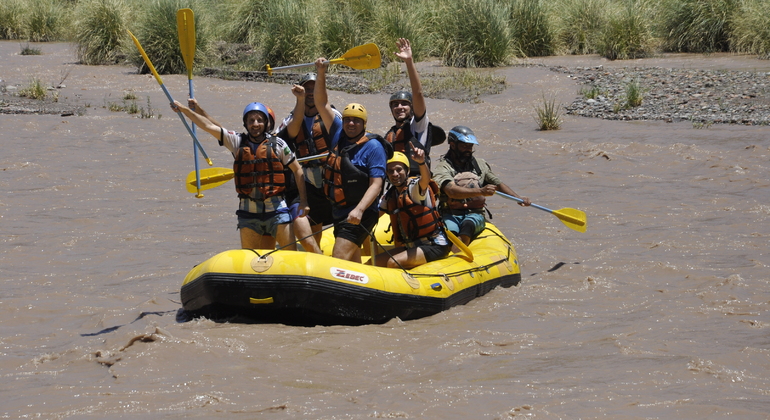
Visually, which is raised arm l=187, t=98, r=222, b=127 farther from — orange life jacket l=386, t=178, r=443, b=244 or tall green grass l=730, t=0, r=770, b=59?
tall green grass l=730, t=0, r=770, b=59

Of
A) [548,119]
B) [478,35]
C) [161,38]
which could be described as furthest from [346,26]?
[548,119]

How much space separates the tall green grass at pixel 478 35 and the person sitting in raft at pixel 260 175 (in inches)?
412

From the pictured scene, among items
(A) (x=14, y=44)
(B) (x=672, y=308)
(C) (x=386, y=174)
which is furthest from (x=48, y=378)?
(A) (x=14, y=44)

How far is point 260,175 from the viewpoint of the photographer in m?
5.02

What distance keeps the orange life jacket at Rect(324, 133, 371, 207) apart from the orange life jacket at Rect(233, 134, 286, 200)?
31 centimetres

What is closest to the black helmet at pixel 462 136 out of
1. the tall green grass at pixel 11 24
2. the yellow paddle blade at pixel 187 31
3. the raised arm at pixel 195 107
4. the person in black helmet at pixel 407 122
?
the person in black helmet at pixel 407 122

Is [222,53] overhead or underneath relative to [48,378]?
overhead

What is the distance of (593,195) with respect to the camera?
28.2 feet

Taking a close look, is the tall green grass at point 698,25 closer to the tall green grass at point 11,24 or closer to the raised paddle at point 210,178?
the raised paddle at point 210,178

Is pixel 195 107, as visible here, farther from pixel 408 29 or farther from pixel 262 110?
pixel 408 29

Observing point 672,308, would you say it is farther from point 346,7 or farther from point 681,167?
point 346,7

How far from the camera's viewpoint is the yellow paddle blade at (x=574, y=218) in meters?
6.78

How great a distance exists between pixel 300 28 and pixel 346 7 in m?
1.28

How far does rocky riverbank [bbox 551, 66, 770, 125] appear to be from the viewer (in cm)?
1127
